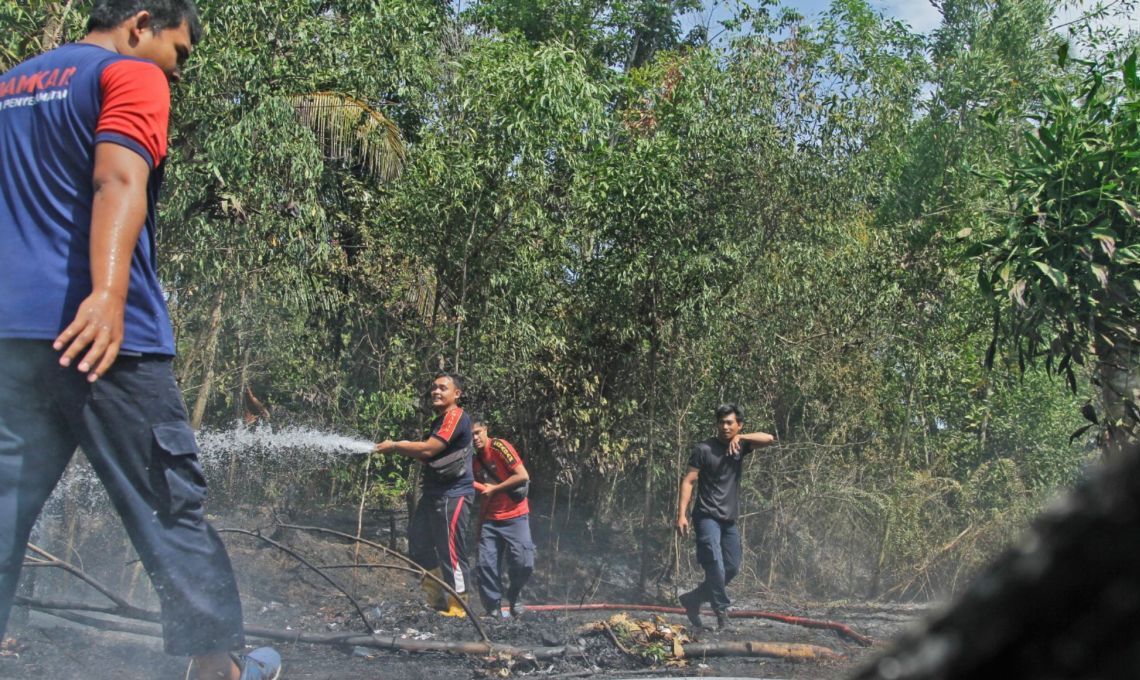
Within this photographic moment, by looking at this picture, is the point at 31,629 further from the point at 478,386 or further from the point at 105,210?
the point at 478,386

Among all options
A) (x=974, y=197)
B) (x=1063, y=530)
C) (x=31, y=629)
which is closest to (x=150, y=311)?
(x=1063, y=530)

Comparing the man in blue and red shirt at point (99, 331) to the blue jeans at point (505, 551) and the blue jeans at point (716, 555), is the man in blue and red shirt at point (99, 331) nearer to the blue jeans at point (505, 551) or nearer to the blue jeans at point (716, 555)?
the blue jeans at point (505, 551)

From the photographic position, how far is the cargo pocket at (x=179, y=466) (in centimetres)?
280

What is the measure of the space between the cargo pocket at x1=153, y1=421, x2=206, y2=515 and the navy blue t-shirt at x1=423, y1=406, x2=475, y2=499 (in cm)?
530

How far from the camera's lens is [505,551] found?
9070 millimetres

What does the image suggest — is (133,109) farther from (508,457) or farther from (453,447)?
(508,457)

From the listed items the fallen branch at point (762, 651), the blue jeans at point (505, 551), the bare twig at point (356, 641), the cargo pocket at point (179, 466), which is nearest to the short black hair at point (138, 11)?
the cargo pocket at point (179, 466)

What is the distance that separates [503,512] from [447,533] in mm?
Result: 726

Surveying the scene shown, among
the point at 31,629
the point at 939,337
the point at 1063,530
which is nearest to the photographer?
the point at 1063,530

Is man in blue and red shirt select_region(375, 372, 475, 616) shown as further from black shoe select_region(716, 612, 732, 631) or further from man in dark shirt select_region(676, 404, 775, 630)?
black shoe select_region(716, 612, 732, 631)

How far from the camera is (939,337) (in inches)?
444

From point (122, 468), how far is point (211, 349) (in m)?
5.85

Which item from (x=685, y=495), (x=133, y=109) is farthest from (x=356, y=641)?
(x=685, y=495)

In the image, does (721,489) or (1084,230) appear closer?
(1084,230)
